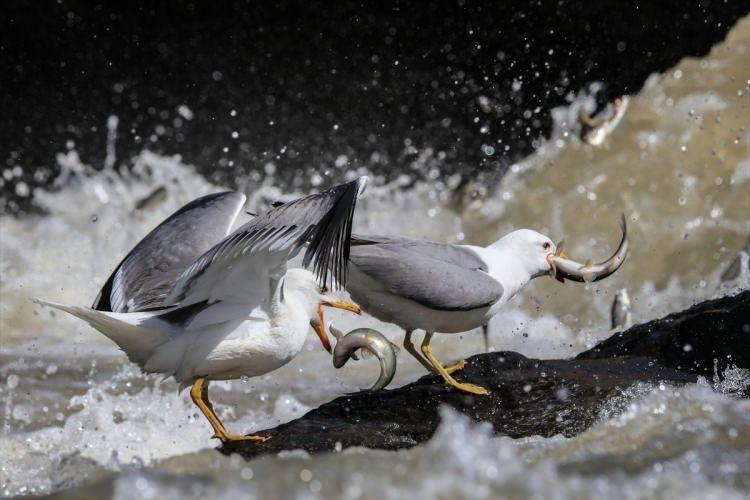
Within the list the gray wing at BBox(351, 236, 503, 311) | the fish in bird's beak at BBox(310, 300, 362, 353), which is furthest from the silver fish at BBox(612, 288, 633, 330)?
the fish in bird's beak at BBox(310, 300, 362, 353)

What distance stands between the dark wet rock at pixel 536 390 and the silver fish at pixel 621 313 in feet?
3.26

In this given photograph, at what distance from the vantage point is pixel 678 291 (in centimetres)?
729

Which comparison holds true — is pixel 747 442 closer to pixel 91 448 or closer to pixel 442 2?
pixel 91 448

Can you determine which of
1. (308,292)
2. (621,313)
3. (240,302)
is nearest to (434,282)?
(308,292)

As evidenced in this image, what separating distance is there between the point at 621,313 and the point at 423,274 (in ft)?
6.54

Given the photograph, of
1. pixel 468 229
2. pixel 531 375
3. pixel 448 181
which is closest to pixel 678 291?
pixel 468 229

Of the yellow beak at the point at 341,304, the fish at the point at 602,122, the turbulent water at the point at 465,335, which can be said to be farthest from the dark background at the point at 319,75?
the yellow beak at the point at 341,304

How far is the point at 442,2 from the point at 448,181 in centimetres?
150

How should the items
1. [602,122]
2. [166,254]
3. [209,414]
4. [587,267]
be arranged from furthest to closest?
[602,122], [587,267], [166,254], [209,414]

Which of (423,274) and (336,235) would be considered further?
(423,274)

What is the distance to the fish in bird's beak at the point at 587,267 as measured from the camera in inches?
194

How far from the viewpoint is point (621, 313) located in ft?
20.2

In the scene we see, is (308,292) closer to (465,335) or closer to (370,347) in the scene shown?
(370,347)

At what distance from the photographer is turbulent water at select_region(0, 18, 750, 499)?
3.18m
